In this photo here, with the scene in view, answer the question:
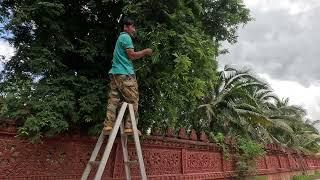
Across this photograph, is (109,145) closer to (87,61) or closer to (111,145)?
(111,145)

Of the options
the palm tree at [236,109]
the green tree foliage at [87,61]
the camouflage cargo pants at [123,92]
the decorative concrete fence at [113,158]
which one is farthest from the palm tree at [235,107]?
the camouflage cargo pants at [123,92]

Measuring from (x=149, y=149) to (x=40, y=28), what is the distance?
3.35 metres

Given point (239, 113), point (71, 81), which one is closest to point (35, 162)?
point (71, 81)

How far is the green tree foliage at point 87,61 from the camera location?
21.0 feet

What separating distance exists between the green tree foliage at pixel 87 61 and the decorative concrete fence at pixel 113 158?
0.92ft

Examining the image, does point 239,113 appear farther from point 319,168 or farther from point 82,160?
point 319,168

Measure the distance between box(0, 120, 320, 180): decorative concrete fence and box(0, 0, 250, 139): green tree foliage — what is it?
0.28m

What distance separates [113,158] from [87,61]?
191 centimetres

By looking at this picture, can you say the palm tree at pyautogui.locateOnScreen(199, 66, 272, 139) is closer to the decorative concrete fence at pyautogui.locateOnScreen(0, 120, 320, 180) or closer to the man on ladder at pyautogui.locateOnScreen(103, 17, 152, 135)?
the decorative concrete fence at pyautogui.locateOnScreen(0, 120, 320, 180)

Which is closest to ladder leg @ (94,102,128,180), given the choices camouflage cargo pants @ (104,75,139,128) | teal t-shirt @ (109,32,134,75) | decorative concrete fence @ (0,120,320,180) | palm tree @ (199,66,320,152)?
camouflage cargo pants @ (104,75,139,128)

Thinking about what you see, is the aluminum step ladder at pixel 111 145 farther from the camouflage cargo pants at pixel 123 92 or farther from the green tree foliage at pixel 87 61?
the green tree foliage at pixel 87 61

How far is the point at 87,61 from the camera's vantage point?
24.5ft

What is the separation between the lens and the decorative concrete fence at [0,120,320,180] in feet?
19.3

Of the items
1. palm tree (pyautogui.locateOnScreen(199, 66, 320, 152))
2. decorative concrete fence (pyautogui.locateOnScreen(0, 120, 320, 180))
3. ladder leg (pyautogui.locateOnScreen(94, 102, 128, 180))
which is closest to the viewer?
ladder leg (pyautogui.locateOnScreen(94, 102, 128, 180))
